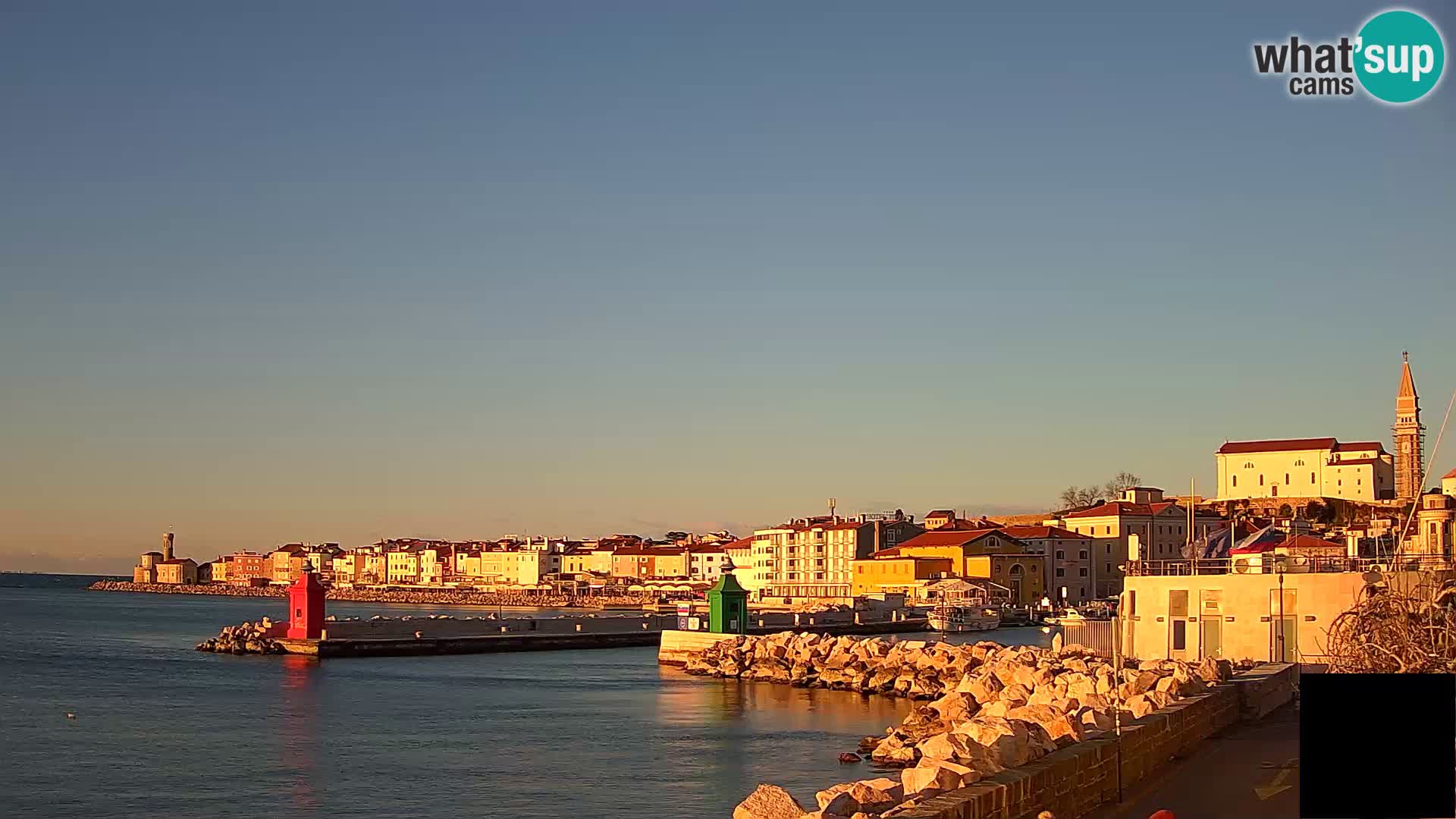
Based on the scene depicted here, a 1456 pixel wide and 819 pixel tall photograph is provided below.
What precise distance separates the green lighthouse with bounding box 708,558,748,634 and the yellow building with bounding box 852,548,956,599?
3323 centimetres

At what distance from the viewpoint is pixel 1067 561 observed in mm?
87750

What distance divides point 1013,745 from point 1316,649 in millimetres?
13380

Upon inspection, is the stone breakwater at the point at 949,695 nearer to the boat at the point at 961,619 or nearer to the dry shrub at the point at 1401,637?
the dry shrub at the point at 1401,637

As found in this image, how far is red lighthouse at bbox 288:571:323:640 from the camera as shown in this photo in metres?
52.9

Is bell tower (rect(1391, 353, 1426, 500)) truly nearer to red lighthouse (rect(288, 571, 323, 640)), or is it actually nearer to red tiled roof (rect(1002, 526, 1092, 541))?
red tiled roof (rect(1002, 526, 1092, 541))

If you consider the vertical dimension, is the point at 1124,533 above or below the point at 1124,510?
below

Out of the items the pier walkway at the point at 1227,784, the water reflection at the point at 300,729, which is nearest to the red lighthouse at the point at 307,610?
the water reflection at the point at 300,729

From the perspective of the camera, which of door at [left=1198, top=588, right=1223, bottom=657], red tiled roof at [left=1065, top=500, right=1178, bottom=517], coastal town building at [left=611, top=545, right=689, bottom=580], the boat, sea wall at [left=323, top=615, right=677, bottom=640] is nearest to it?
door at [left=1198, top=588, right=1223, bottom=657]

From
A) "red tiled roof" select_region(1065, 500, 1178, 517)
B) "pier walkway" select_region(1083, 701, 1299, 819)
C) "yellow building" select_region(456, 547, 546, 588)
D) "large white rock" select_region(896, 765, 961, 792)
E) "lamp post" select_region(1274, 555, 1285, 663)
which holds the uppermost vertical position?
"red tiled roof" select_region(1065, 500, 1178, 517)

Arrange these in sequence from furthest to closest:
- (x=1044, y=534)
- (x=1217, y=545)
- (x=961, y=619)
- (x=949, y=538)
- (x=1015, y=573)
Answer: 1. (x=1044, y=534)
2. (x=949, y=538)
3. (x=1015, y=573)
4. (x=961, y=619)
5. (x=1217, y=545)

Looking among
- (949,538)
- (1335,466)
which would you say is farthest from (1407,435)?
(949,538)

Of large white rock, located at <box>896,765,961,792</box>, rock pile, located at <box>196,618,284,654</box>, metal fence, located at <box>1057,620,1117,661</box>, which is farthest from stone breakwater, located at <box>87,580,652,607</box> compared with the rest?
large white rock, located at <box>896,765,961,792</box>

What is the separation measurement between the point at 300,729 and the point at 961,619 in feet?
139

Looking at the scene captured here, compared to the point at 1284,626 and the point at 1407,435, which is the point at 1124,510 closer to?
the point at 1407,435
